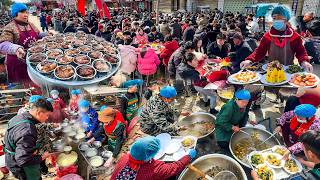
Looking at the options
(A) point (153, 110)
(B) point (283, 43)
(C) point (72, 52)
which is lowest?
(A) point (153, 110)

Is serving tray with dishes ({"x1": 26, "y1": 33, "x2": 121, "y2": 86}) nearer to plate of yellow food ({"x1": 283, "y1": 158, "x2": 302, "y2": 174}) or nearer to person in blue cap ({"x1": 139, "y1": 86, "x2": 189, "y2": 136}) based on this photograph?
person in blue cap ({"x1": 139, "y1": 86, "x2": 189, "y2": 136})

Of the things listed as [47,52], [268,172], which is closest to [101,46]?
[47,52]

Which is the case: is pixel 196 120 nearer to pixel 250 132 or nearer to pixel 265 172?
pixel 250 132

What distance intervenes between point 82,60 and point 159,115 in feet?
10.3

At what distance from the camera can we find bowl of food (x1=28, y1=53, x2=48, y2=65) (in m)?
6.20

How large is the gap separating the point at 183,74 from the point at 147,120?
253 cm

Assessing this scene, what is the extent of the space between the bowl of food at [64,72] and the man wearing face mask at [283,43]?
398 centimetres

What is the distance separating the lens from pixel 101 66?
638 centimetres

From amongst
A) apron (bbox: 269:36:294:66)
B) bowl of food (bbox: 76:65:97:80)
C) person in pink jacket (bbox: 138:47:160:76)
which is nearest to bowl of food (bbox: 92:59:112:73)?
bowl of food (bbox: 76:65:97:80)

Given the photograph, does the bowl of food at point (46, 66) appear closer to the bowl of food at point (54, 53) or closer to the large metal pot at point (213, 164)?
the bowl of food at point (54, 53)

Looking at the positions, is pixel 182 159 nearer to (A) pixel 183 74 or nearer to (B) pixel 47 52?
(A) pixel 183 74

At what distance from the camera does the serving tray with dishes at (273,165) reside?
3439 millimetres

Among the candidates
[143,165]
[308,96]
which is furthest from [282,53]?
[143,165]

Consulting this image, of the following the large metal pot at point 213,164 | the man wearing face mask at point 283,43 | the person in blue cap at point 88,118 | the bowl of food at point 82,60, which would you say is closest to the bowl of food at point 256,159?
the large metal pot at point 213,164
